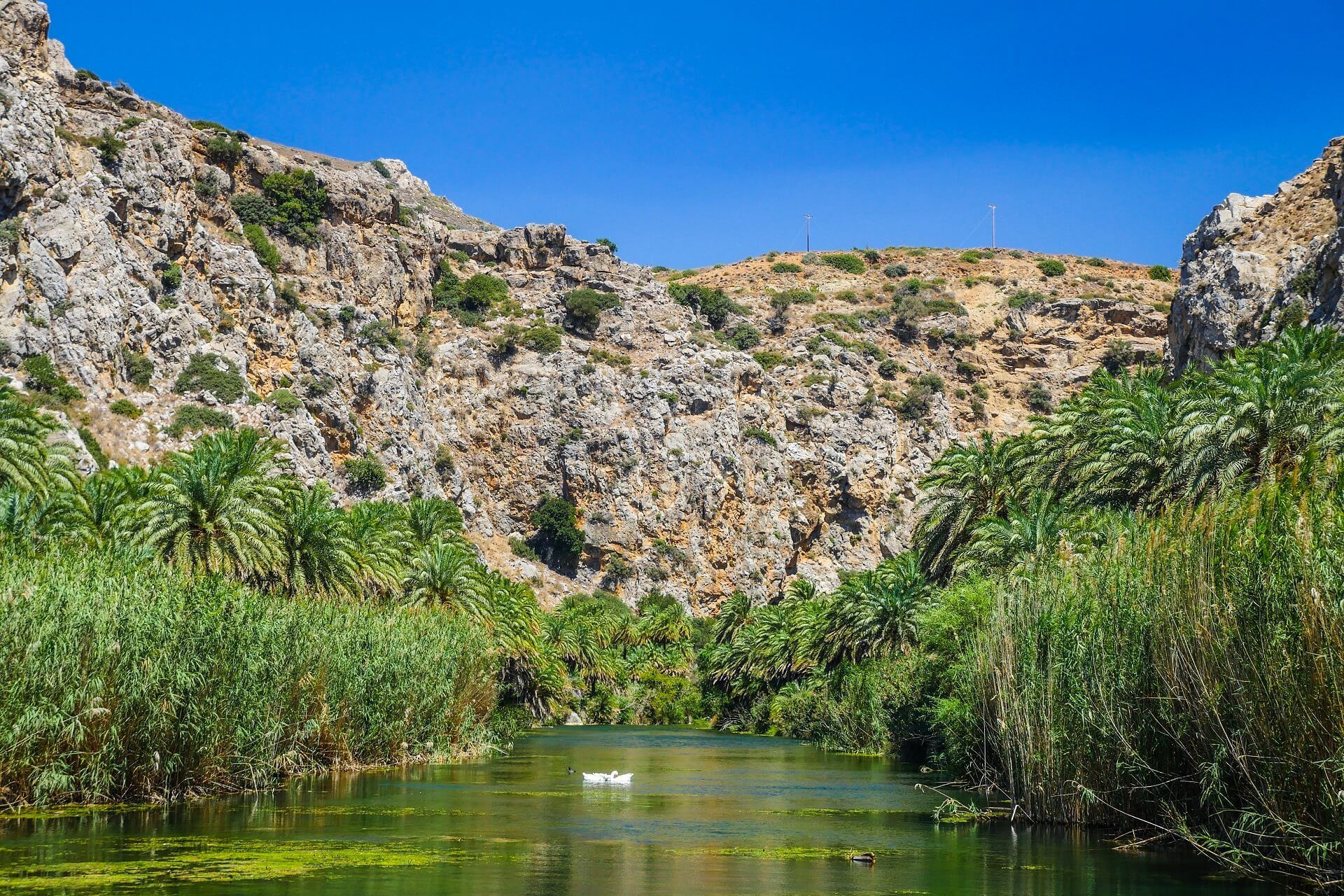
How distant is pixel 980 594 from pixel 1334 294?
1201 inches

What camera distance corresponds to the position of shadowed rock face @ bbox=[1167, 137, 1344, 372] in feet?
215

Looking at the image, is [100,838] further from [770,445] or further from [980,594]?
[770,445]

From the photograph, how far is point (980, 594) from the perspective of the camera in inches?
1682

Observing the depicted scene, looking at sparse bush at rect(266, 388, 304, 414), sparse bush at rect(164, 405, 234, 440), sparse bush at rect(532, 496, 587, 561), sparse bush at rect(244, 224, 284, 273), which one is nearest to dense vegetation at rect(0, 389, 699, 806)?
sparse bush at rect(164, 405, 234, 440)

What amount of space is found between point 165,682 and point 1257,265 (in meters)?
66.3

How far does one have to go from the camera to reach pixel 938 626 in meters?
46.2

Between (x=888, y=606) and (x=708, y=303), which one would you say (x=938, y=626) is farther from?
(x=708, y=303)

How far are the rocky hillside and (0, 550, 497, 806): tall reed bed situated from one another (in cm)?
3243

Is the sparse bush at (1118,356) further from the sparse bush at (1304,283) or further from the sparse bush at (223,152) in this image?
the sparse bush at (223,152)

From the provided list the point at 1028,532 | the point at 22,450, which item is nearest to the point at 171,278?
the point at 22,450

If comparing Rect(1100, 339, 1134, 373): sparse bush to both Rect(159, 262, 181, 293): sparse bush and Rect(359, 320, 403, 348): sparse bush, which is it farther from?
Rect(159, 262, 181, 293): sparse bush

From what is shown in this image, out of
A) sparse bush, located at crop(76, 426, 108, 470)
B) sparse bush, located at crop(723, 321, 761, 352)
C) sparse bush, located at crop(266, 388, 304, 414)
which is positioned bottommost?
sparse bush, located at crop(76, 426, 108, 470)

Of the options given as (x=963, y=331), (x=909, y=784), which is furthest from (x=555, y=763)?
(x=963, y=331)

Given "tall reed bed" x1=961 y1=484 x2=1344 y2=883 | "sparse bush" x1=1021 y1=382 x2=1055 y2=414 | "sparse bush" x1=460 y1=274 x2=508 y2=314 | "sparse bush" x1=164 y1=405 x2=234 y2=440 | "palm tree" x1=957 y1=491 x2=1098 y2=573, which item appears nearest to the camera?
"tall reed bed" x1=961 y1=484 x2=1344 y2=883
